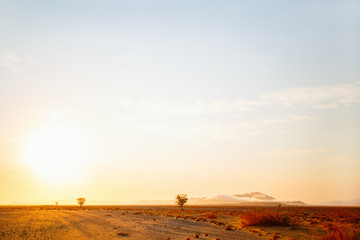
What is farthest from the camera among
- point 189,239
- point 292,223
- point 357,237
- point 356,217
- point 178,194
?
point 178,194

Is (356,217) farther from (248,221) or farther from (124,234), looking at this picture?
(124,234)

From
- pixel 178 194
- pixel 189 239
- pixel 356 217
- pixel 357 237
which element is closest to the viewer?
pixel 357 237

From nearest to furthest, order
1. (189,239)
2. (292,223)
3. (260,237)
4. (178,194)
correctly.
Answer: (189,239), (260,237), (292,223), (178,194)

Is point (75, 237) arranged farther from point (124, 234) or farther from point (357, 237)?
point (357, 237)

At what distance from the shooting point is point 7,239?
44.5 ft

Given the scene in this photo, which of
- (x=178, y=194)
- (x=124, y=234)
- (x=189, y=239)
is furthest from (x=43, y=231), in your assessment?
(x=178, y=194)

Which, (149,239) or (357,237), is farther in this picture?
(149,239)

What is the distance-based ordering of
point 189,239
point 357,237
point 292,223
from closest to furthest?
point 357,237, point 189,239, point 292,223

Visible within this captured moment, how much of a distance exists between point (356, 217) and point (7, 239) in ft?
97.5

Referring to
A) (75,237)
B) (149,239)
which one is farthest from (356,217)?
(75,237)

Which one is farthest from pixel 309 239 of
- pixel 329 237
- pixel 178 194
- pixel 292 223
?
pixel 178 194

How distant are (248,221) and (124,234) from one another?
34.9ft

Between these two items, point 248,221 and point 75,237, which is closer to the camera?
point 75,237

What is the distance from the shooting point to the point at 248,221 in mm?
21625
